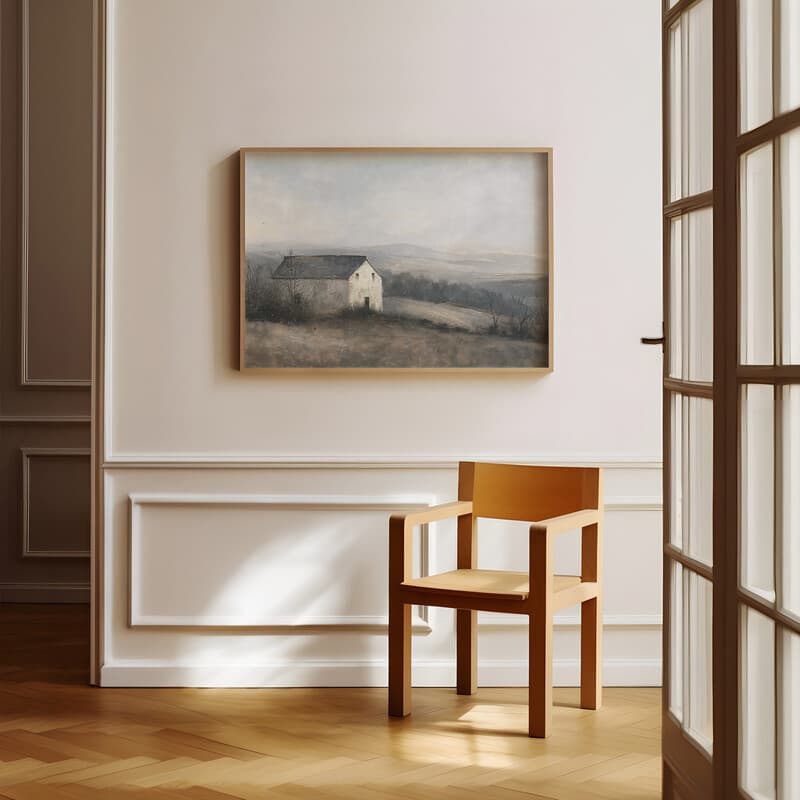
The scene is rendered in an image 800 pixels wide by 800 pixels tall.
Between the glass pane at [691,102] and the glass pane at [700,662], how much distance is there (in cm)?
80

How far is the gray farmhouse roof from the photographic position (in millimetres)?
3648

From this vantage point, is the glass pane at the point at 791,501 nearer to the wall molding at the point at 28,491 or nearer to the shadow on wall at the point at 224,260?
the shadow on wall at the point at 224,260

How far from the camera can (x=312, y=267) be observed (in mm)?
3652

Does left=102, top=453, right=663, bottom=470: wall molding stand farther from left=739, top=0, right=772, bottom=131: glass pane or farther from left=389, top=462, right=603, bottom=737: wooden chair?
left=739, top=0, right=772, bottom=131: glass pane

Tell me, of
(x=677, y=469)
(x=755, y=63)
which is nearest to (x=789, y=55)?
(x=755, y=63)

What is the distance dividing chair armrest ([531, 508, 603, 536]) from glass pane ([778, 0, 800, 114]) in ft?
5.28

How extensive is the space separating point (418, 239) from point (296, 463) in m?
0.86

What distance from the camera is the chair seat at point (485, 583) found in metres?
Result: 3.07

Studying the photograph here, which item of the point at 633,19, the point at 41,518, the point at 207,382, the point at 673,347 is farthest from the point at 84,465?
the point at 673,347

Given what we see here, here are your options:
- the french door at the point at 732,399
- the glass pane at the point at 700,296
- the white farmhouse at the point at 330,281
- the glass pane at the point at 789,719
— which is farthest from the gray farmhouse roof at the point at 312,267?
the glass pane at the point at 789,719

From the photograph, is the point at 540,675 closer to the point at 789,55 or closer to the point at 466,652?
the point at 466,652

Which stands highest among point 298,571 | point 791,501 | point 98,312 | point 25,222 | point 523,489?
point 25,222

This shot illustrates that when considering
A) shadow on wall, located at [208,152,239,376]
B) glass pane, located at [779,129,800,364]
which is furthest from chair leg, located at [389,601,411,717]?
glass pane, located at [779,129,800,364]

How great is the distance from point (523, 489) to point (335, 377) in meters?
0.74
